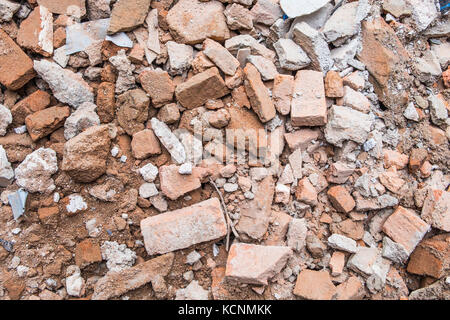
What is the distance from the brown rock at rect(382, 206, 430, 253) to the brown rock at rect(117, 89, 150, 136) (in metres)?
2.44

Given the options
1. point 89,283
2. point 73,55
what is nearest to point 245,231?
point 89,283

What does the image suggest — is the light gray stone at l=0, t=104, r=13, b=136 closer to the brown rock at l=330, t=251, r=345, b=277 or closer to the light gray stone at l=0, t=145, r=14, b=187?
the light gray stone at l=0, t=145, r=14, b=187

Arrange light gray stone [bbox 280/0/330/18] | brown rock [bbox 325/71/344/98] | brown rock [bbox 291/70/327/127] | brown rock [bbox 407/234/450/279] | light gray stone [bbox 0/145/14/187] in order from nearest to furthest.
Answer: light gray stone [bbox 0/145/14/187], brown rock [bbox 407/234/450/279], brown rock [bbox 291/70/327/127], brown rock [bbox 325/71/344/98], light gray stone [bbox 280/0/330/18]

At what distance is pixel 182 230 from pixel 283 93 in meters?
1.56

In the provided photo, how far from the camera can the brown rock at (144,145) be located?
3.18 metres

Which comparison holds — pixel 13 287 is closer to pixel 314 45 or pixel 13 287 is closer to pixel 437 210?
pixel 314 45

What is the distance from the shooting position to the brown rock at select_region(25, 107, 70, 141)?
10.4 ft

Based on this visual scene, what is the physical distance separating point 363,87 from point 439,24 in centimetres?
151

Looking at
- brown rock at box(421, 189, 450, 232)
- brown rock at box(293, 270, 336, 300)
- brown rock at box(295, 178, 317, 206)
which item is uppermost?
brown rock at box(295, 178, 317, 206)

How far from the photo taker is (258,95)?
325 cm

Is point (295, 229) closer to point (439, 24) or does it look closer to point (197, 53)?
point (197, 53)

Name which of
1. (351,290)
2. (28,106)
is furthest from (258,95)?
(28,106)

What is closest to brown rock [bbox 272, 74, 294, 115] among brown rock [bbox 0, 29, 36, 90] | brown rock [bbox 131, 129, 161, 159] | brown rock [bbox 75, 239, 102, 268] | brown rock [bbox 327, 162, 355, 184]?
brown rock [bbox 327, 162, 355, 184]

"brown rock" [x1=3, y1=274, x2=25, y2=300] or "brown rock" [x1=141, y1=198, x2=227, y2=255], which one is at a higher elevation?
"brown rock" [x1=141, y1=198, x2=227, y2=255]
